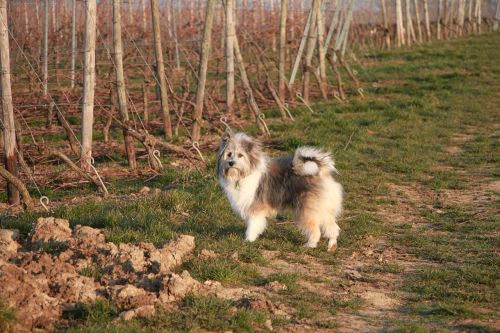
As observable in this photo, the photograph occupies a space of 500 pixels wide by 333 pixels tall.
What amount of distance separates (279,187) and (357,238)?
3.80ft

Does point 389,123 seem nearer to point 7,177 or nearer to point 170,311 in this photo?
point 7,177

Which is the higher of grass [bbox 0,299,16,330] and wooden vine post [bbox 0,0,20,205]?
wooden vine post [bbox 0,0,20,205]

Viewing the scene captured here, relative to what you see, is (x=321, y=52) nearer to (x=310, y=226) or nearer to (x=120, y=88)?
(x=120, y=88)

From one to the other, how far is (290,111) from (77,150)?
6.34 metres

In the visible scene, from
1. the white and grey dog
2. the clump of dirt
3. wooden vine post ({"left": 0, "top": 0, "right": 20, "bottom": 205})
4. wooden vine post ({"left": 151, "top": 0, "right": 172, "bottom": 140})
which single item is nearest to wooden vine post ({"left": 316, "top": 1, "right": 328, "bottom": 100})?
wooden vine post ({"left": 151, "top": 0, "right": 172, "bottom": 140})

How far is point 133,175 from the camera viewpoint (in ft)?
34.7

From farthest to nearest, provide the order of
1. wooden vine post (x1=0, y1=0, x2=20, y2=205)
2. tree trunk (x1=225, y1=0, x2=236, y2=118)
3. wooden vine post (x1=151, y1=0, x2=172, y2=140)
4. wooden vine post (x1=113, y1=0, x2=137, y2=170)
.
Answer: tree trunk (x1=225, y1=0, x2=236, y2=118) → wooden vine post (x1=151, y1=0, x2=172, y2=140) → wooden vine post (x1=113, y1=0, x2=137, y2=170) → wooden vine post (x1=0, y1=0, x2=20, y2=205)

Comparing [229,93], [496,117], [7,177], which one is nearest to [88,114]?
[7,177]

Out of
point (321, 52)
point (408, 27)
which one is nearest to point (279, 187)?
point (321, 52)

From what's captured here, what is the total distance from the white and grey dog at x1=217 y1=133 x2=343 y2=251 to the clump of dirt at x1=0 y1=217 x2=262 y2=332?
932 mm

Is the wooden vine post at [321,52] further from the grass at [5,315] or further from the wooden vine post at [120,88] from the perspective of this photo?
the grass at [5,315]

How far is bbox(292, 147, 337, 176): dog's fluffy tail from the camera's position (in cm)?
741

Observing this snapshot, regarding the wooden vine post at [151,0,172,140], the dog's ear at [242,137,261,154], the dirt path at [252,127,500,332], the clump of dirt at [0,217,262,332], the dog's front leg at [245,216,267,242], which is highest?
the wooden vine post at [151,0,172,140]

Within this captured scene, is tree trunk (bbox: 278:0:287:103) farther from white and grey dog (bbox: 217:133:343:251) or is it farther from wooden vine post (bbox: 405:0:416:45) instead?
wooden vine post (bbox: 405:0:416:45)
